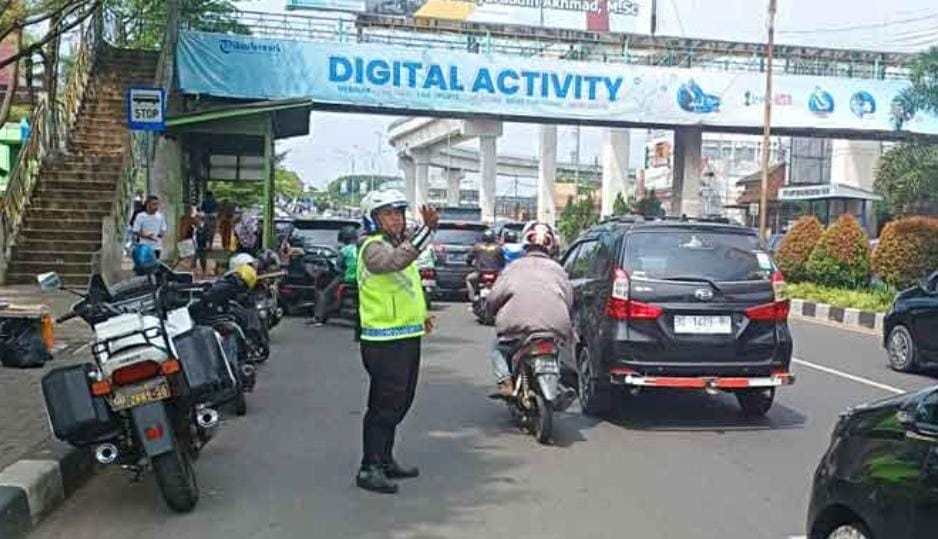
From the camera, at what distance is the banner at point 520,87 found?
966 inches

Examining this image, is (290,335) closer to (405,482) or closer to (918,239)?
(405,482)

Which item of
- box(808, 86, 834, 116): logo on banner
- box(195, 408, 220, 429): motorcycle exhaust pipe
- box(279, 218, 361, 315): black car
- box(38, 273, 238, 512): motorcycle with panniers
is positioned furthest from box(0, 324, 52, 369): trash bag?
box(808, 86, 834, 116): logo on banner

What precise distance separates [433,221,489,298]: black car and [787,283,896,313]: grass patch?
246 inches

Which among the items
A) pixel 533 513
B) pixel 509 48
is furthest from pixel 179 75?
pixel 533 513

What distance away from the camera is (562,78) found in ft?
87.8

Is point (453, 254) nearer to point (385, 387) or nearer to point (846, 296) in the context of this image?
point (846, 296)

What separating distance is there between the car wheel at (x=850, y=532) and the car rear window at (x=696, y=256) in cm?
438

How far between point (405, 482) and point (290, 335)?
27.2 feet

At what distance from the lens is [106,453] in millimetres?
5684

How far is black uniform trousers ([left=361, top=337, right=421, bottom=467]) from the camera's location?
20.8 feet

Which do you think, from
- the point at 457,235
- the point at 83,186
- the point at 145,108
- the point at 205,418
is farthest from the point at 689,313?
the point at 83,186

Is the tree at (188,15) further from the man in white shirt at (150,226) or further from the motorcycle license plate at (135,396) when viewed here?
the motorcycle license plate at (135,396)

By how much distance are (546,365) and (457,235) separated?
13.5 meters

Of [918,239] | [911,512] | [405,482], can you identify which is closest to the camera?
[911,512]
